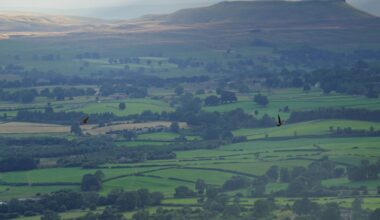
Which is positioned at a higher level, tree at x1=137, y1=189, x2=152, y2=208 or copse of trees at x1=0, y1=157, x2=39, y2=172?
tree at x1=137, y1=189, x2=152, y2=208

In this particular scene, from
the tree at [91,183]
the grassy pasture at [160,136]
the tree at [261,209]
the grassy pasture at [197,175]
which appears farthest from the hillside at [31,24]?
the tree at [261,209]

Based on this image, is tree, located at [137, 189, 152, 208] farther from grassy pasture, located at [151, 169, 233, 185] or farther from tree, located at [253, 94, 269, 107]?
tree, located at [253, 94, 269, 107]

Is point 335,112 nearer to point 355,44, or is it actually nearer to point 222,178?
point 222,178

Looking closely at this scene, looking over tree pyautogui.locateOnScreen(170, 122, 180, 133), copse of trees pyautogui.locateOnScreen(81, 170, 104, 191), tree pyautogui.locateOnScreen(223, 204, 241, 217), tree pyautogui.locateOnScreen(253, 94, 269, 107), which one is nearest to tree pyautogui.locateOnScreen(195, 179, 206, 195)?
copse of trees pyautogui.locateOnScreen(81, 170, 104, 191)

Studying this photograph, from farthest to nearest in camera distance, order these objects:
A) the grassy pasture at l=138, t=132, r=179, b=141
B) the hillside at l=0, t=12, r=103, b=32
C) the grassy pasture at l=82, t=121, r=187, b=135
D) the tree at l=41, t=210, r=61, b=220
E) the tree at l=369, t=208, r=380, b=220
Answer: the hillside at l=0, t=12, r=103, b=32 → the grassy pasture at l=82, t=121, r=187, b=135 → the grassy pasture at l=138, t=132, r=179, b=141 → the tree at l=41, t=210, r=61, b=220 → the tree at l=369, t=208, r=380, b=220

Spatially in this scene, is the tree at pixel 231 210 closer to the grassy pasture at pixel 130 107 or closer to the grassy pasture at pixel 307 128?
the grassy pasture at pixel 307 128

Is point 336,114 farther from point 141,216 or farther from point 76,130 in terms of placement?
point 141,216
